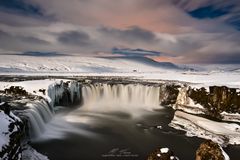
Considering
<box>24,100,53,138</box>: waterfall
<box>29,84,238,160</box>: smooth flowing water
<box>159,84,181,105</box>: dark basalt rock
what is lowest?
<box>29,84,238,160</box>: smooth flowing water

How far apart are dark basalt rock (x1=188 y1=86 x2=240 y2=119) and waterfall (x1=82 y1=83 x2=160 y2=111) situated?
38.7ft

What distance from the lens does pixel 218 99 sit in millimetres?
37688

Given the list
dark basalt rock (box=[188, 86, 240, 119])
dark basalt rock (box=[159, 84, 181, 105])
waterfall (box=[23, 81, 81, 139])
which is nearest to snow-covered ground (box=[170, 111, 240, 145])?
dark basalt rock (box=[188, 86, 240, 119])

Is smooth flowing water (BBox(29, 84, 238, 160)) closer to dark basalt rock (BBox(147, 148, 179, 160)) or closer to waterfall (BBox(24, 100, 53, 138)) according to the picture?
waterfall (BBox(24, 100, 53, 138))

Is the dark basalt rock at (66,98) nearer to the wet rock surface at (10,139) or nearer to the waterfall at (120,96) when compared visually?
the waterfall at (120,96)

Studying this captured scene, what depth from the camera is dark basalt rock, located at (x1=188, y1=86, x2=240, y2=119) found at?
35781 mm

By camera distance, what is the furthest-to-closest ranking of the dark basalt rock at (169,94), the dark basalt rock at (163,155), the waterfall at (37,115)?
the dark basalt rock at (169,94)
the waterfall at (37,115)
the dark basalt rock at (163,155)

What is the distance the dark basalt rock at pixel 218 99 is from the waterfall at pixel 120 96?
11784mm

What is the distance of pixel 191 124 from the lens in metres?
33.8

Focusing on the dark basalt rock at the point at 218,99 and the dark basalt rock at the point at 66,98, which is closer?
the dark basalt rock at the point at 218,99

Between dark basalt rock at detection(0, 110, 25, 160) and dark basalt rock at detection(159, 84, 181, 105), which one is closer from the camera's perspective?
dark basalt rock at detection(0, 110, 25, 160)

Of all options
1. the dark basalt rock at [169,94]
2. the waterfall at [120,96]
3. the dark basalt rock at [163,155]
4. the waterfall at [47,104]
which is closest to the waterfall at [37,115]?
the waterfall at [47,104]

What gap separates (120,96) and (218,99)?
21.1 meters

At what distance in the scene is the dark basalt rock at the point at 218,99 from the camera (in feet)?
117
